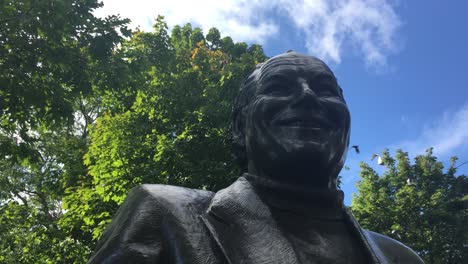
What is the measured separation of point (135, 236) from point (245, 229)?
50 cm

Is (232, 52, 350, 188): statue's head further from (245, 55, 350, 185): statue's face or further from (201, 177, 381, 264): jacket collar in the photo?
(201, 177, 381, 264): jacket collar

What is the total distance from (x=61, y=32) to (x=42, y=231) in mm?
8479

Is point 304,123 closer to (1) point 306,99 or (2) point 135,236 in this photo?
(1) point 306,99

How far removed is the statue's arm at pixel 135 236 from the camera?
210 centimetres

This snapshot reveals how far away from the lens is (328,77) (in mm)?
2762

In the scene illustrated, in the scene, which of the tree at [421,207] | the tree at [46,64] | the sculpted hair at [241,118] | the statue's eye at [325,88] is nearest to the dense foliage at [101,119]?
the tree at [46,64]

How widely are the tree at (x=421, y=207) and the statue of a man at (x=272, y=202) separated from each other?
1648cm

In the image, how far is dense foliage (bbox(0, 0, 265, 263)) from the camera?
8.34m

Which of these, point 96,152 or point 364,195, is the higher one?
point 364,195

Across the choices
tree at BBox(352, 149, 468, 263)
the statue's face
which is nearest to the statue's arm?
the statue's face

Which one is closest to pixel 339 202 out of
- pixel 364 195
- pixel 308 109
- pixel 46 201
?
pixel 308 109

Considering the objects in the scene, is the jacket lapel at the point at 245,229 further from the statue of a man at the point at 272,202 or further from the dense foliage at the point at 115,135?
the dense foliage at the point at 115,135

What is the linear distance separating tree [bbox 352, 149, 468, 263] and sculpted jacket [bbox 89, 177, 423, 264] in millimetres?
16999

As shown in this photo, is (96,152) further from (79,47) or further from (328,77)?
(328,77)
